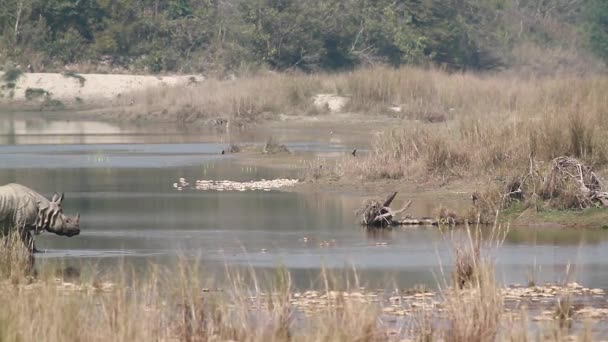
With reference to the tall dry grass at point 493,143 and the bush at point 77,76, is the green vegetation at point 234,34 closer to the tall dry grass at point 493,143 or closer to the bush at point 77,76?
the bush at point 77,76

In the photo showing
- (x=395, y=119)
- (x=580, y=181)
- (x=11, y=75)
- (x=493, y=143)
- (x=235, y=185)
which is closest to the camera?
(x=580, y=181)

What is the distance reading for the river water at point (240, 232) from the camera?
18.9m

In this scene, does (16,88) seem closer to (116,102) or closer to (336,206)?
(116,102)

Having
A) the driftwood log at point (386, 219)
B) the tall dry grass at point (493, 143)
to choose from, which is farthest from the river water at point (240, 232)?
the tall dry grass at point (493, 143)

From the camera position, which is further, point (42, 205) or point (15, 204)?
point (42, 205)

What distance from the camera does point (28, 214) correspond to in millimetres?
18531

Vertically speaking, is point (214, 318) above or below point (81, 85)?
below

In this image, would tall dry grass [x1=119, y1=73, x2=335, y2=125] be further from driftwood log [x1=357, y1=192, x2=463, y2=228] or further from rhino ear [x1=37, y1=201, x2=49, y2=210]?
rhino ear [x1=37, y1=201, x2=49, y2=210]

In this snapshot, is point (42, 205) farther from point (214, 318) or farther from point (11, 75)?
point (11, 75)

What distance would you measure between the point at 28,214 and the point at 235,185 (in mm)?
12490

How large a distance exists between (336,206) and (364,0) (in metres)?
57.4

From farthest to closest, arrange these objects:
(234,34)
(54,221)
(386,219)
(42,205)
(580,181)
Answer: (234,34) < (386,219) < (580,181) < (54,221) < (42,205)

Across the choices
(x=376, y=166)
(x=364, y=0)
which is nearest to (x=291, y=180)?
(x=376, y=166)

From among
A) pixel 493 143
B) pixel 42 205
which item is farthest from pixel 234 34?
pixel 42 205
